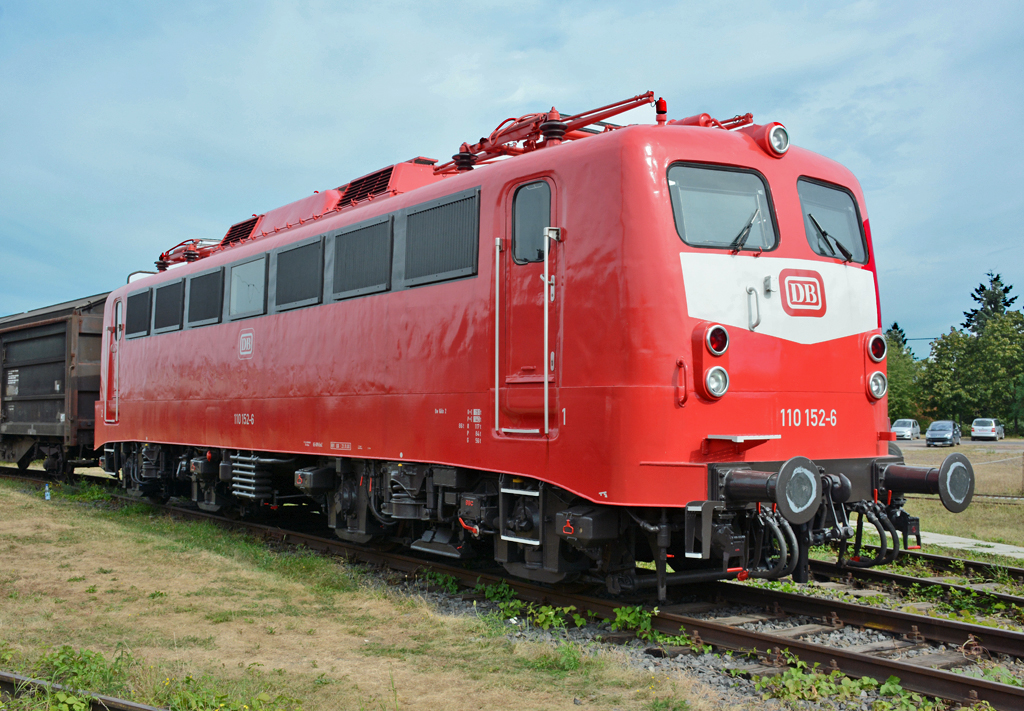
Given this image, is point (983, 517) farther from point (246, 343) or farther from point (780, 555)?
point (246, 343)

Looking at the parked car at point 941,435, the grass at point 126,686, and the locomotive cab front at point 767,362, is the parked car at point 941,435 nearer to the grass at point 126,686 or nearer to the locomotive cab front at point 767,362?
the locomotive cab front at point 767,362

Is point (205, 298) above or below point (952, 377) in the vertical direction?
below

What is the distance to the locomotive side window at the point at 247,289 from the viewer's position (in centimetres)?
1073

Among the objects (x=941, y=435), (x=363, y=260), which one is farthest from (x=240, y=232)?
(x=941, y=435)

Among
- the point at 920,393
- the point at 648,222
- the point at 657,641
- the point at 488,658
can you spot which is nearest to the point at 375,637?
the point at 488,658

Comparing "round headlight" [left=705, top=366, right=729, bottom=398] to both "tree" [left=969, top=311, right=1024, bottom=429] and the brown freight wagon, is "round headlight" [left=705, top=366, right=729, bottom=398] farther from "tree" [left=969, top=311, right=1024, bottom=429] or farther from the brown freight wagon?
"tree" [left=969, top=311, right=1024, bottom=429]

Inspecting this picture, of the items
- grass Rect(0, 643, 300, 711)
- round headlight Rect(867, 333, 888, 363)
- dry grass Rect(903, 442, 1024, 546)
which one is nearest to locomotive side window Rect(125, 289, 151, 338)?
grass Rect(0, 643, 300, 711)

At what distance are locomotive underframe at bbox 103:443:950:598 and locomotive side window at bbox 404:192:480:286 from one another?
5.86ft

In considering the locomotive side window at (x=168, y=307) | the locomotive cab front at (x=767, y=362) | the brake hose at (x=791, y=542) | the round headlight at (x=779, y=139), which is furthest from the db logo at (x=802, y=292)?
the locomotive side window at (x=168, y=307)

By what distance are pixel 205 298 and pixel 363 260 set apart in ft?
13.6

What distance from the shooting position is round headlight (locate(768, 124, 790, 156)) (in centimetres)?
691

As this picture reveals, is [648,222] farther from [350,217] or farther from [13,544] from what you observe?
[13,544]

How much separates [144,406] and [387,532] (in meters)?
6.42

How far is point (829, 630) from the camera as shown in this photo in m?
6.43
